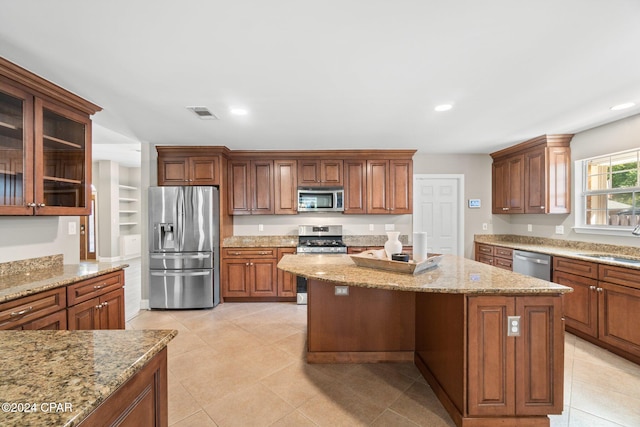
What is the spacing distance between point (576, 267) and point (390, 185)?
2446mm

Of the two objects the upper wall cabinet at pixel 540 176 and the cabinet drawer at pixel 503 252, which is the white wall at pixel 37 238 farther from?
the upper wall cabinet at pixel 540 176

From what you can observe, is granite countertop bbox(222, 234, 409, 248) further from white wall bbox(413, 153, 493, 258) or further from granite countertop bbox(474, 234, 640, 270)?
granite countertop bbox(474, 234, 640, 270)

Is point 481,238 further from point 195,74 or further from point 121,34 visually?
point 121,34

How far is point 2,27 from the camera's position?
5.08 ft

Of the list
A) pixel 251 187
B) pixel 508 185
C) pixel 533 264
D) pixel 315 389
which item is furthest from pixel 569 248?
pixel 251 187

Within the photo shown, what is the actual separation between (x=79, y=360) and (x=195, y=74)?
195 cm

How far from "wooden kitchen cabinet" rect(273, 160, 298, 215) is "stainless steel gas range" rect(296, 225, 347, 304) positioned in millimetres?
437

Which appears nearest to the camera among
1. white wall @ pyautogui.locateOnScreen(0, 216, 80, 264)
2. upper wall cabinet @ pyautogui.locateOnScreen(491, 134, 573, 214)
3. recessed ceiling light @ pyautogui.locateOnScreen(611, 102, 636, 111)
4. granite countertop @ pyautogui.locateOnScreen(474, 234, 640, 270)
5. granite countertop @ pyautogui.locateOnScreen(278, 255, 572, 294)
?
Result: granite countertop @ pyautogui.locateOnScreen(278, 255, 572, 294)

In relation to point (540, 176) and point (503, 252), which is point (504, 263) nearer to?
point (503, 252)

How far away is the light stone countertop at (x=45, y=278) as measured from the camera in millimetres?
1756

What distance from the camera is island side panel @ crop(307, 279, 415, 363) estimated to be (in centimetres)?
242

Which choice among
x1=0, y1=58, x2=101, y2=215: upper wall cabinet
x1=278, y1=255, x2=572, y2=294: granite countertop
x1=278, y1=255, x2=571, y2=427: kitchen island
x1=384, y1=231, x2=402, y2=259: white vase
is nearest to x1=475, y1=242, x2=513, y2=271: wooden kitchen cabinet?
x1=278, y1=255, x2=572, y2=294: granite countertop

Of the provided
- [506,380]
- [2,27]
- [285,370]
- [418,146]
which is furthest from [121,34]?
[418,146]

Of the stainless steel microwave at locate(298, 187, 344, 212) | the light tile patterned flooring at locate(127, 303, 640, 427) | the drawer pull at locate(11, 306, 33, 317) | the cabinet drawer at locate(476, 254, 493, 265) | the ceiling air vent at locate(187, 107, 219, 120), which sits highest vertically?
the ceiling air vent at locate(187, 107, 219, 120)
